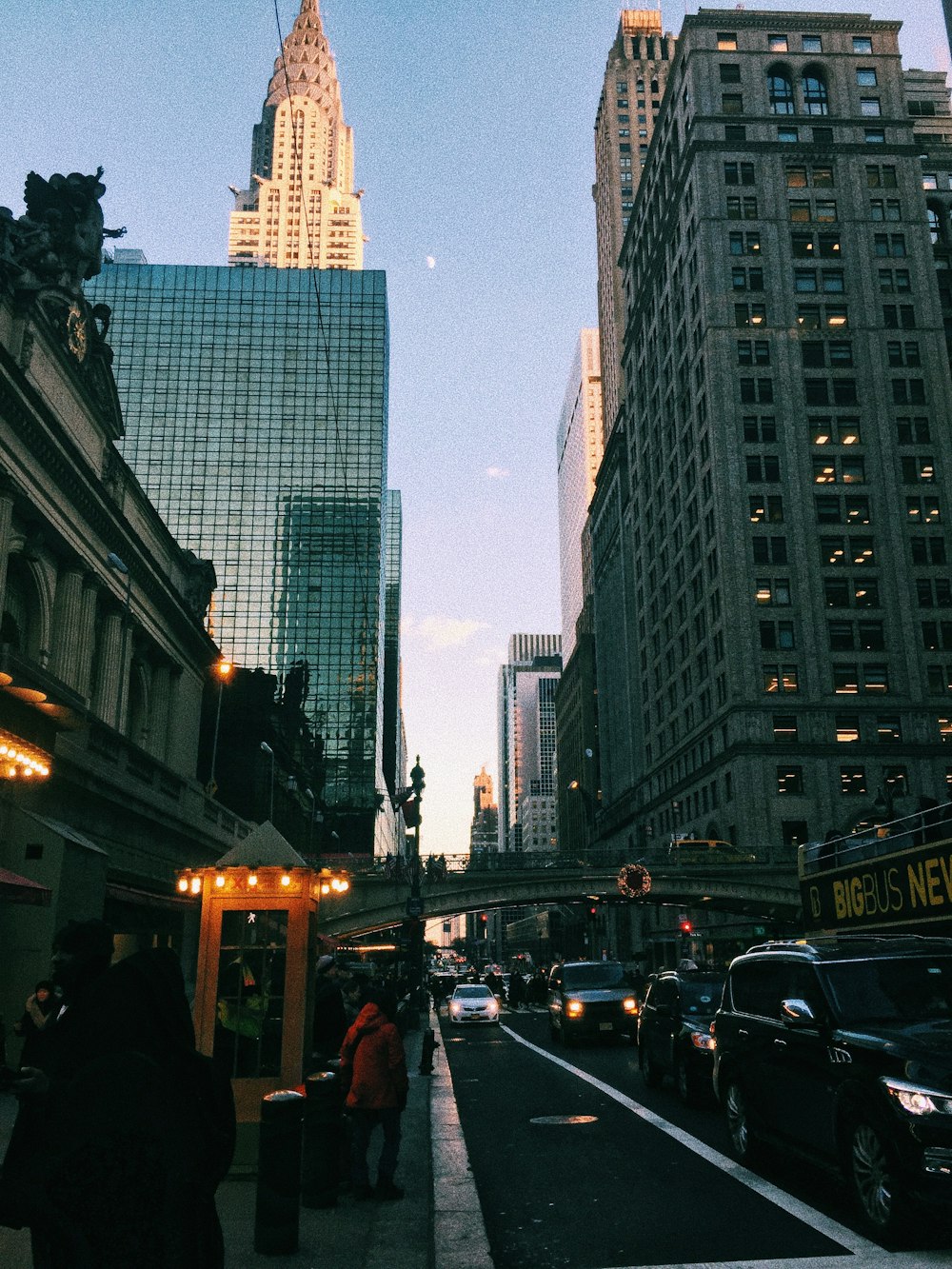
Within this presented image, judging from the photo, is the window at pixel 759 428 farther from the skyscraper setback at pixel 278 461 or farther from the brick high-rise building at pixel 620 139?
the skyscraper setback at pixel 278 461

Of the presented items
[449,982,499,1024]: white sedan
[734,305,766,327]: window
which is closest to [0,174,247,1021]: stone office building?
[449,982,499,1024]: white sedan

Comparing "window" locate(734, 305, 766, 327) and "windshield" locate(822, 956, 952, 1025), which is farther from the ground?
"window" locate(734, 305, 766, 327)

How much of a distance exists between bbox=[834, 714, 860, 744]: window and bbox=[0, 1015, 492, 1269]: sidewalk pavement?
6094 centimetres

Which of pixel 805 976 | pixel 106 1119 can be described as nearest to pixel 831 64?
pixel 805 976

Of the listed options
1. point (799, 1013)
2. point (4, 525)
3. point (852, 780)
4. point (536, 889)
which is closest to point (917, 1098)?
point (799, 1013)

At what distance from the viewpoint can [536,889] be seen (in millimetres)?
62250

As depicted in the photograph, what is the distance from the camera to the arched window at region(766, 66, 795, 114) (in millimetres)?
83188

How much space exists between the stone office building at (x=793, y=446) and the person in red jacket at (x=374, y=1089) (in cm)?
5687

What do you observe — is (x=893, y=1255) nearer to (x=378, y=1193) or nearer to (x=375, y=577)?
(x=378, y=1193)

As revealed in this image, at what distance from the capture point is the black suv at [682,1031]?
14305 millimetres

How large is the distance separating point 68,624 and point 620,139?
135206mm

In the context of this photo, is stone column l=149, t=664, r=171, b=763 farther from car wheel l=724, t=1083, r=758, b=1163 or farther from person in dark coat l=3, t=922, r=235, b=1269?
person in dark coat l=3, t=922, r=235, b=1269

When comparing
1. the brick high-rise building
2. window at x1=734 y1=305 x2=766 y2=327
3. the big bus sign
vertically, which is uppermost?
the brick high-rise building

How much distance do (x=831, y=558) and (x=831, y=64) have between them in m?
42.9
